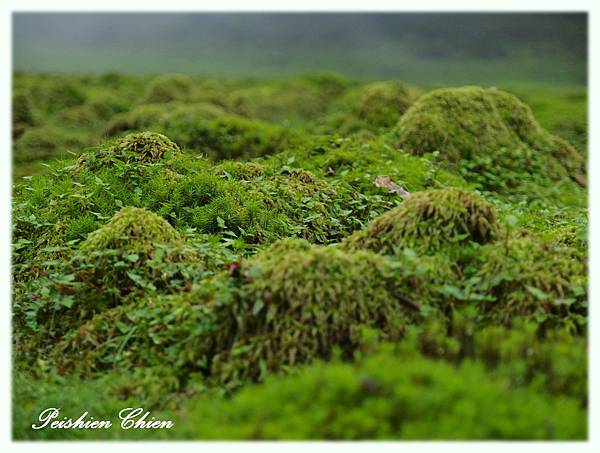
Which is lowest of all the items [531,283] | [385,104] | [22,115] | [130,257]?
[531,283]

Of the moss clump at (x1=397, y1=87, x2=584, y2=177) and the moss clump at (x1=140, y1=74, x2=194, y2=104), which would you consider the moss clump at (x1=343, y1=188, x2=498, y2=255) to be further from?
the moss clump at (x1=140, y1=74, x2=194, y2=104)

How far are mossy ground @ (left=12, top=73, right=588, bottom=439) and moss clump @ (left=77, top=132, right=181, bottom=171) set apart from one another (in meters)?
0.02

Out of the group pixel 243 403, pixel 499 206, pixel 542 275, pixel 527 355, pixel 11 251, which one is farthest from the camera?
pixel 499 206

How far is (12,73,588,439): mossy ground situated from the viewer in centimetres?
249

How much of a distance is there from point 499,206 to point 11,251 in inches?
197

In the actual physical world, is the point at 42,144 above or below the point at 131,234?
above

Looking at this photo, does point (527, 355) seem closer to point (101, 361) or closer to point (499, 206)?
point (101, 361)

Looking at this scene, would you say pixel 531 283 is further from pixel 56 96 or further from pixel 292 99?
pixel 56 96

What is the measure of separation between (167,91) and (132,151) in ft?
42.1

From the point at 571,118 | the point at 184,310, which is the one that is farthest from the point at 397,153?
the point at 571,118

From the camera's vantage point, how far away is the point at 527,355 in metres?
2.90

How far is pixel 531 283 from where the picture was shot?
11.7ft

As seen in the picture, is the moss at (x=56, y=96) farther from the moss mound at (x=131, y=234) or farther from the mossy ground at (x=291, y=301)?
the moss mound at (x=131, y=234)

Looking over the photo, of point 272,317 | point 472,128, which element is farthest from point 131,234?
point 472,128
